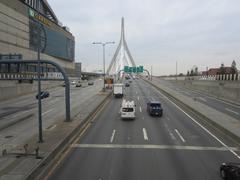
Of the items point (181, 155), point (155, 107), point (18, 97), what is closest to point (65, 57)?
point (18, 97)

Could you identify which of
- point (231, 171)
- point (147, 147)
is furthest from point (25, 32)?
point (231, 171)

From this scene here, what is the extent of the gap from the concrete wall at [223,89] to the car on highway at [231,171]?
4752 cm

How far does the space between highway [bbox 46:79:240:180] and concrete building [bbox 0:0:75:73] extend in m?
37.7

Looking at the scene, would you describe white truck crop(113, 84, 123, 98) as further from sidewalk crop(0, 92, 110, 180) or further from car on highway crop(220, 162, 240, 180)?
car on highway crop(220, 162, 240, 180)

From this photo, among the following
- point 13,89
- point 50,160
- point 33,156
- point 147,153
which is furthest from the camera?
point 13,89

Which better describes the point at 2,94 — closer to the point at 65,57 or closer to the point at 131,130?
the point at 131,130

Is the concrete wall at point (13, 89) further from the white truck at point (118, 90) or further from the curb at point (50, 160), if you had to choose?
the curb at point (50, 160)

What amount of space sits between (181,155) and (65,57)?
15860cm

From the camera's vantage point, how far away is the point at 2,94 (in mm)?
64062

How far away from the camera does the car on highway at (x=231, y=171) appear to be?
1565cm

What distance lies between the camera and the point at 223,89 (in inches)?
2847

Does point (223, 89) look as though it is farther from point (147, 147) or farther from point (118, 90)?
point (147, 147)

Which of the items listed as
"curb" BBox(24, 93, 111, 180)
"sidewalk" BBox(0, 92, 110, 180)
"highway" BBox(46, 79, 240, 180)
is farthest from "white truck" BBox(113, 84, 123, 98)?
"curb" BBox(24, 93, 111, 180)

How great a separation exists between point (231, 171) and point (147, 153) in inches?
312
